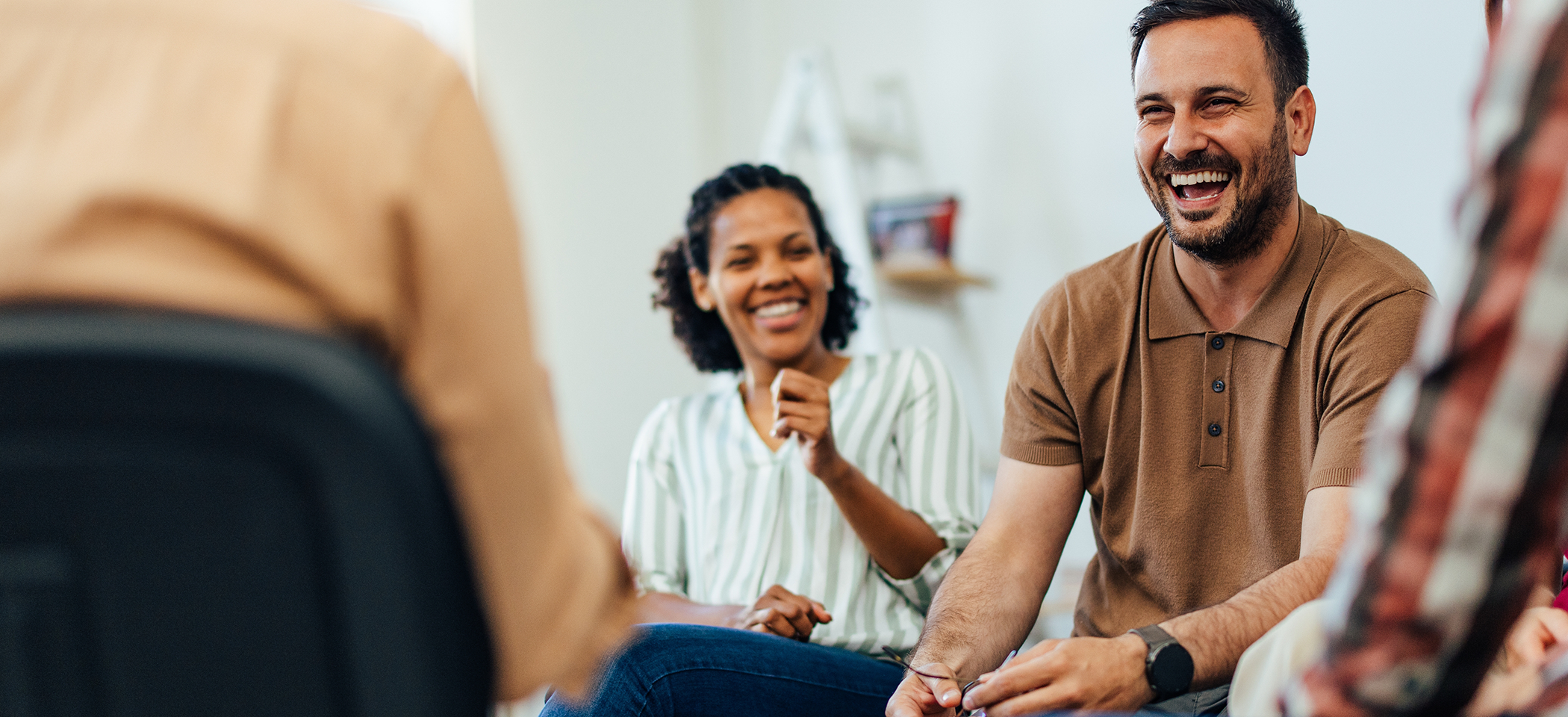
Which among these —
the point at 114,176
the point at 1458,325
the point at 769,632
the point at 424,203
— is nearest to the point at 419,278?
the point at 424,203

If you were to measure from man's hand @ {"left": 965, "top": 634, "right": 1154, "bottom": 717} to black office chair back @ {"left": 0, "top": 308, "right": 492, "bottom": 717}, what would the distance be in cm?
60

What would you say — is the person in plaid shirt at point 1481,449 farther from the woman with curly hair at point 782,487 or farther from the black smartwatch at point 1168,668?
the woman with curly hair at point 782,487

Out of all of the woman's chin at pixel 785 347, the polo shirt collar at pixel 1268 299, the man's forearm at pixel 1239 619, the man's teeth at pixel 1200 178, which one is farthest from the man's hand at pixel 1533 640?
the woman's chin at pixel 785 347

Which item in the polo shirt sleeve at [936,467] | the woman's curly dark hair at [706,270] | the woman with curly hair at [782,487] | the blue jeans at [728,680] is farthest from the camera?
the woman's curly dark hair at [706,270]

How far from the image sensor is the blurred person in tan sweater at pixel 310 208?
20.0 inches

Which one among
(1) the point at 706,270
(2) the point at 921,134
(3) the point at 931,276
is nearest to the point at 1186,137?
(1) the point at 706,270

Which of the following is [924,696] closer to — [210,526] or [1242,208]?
[1242,208]

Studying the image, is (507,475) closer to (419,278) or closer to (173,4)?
(419,278)

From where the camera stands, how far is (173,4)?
0.55m

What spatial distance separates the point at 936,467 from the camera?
5.51 feet

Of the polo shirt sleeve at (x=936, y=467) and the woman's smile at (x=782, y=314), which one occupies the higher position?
the woman's smile at (x=782, y=314)

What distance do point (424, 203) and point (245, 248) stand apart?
0.28 feet

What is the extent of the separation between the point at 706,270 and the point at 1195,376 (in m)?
0.88

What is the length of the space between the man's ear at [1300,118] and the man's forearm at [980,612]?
634mm
